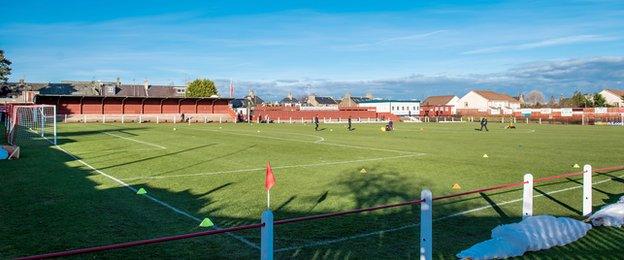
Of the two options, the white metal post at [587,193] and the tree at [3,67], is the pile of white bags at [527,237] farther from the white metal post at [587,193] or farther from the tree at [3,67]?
the tree at [3,67]

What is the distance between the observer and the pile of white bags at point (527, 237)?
24.5ft

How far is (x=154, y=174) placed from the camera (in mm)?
16453

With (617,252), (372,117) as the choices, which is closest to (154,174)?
(617,252)

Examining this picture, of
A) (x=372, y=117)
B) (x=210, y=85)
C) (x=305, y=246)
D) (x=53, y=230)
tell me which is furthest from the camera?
(x=210, y=85)

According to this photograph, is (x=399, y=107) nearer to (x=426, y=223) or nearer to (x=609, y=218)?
(x=609, y=218)

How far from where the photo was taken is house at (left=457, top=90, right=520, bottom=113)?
145 metres

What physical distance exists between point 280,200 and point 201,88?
367 feet

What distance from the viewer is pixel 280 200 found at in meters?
12.1

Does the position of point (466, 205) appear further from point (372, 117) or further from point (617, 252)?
point (372, 117)

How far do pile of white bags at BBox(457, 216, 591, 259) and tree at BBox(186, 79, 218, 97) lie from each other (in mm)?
115188

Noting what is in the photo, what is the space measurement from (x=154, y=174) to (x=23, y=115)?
3598cm

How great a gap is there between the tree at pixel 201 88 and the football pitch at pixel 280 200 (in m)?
98.1

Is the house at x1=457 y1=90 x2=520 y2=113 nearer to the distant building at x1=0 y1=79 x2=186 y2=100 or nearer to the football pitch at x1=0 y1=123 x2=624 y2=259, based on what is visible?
the distant building at x1=0 y1=79 x2=186 y2=100

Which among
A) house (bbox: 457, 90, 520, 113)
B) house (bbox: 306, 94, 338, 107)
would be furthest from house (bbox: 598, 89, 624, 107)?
house (bbox: 306, 94, 338, 107)
